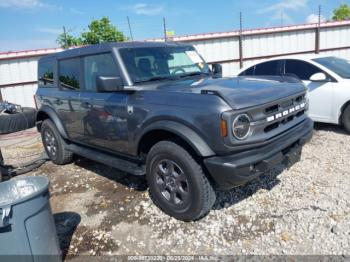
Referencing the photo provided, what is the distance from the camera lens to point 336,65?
656cm

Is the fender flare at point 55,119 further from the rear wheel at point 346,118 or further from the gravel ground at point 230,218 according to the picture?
the rear wheel at point 346,118

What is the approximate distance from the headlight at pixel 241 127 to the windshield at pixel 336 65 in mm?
4104

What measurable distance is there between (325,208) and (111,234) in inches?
92.8

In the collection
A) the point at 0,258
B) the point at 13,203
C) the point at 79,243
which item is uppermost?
the point at 13,203

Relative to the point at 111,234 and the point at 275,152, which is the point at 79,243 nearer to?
the point at 111,234

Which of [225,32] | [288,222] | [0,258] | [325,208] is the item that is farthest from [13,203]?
[225,32]

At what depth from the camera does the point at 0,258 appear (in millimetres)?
2531

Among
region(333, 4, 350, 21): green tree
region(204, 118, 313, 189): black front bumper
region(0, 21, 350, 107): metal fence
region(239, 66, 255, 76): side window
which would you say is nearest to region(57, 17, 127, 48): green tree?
region(0, 21, 350, 107): metal fence

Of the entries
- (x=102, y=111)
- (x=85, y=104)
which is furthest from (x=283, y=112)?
(x=85, y=104)

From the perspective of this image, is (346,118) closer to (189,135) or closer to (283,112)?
(283,112)

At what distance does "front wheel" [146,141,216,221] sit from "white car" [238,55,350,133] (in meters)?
3.97

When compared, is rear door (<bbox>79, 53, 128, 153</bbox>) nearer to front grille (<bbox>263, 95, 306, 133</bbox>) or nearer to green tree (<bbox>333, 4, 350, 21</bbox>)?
front grille (<bbox>263, 95, 306, 133</bbox>)

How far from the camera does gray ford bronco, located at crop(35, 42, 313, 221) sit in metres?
3.06

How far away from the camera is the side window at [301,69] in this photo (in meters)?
6.51
